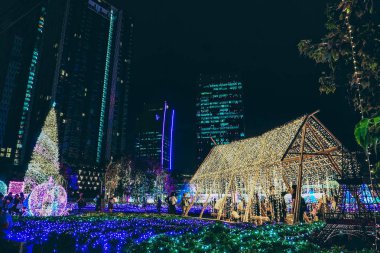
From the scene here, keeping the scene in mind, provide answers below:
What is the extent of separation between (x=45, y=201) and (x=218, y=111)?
4844 inches

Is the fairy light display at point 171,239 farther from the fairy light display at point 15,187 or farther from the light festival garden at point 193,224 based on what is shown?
the fairy light display at point 15,187

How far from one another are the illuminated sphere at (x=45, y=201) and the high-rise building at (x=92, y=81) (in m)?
69.4

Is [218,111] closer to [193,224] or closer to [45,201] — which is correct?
[45,201]

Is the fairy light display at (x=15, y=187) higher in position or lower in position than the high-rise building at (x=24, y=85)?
lower

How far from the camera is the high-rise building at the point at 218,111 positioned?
428 ft

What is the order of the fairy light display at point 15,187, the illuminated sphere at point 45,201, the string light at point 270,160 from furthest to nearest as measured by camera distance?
the fairy light display at point 15,187
the illuminated sphere at point 45,201
the string light at point 270,160

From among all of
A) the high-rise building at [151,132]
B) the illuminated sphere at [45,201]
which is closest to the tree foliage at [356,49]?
the illuminated sphere at [45,201]

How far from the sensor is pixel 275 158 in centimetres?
1089

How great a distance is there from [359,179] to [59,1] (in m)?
97.6

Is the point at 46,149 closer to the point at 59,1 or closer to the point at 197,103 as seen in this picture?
the point at 59,1

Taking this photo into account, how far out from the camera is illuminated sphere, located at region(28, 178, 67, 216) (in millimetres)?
14820

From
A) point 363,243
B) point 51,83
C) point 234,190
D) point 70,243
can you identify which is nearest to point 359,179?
point 363,243

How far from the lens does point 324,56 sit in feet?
Answer: 18.4

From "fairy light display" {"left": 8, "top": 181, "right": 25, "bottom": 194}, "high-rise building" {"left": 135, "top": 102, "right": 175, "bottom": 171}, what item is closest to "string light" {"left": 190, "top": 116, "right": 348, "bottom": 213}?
"fairy light display" {"left": 8, "top": 181, "right": 25, "bottom": 194}
